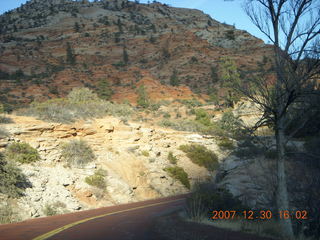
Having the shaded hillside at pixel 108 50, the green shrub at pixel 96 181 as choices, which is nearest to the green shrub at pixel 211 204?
the green shrub at pixel 96 181

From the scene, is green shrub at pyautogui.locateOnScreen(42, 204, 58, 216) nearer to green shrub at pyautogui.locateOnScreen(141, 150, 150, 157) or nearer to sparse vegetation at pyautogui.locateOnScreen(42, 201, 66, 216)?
sparse vegetation at pyautogui.locateOnScreen(42, 201, 66, 216)

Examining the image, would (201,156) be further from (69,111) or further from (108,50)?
(108,50)

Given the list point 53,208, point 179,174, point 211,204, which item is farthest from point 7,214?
point 179,174

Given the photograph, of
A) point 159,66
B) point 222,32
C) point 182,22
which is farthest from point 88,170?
point 182,22

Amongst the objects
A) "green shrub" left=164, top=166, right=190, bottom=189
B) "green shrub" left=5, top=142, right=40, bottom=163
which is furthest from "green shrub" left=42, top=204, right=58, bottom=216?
"green shrub" left=164, top=166, right=190, bottom=189

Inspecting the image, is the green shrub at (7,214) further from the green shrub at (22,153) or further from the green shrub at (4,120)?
the green shrub at (4,120)

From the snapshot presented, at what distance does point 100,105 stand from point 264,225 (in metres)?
25.3

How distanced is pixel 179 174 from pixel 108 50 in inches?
2743

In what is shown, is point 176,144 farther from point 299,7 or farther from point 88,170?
point 299,7

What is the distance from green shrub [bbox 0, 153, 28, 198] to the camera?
13.7 meters

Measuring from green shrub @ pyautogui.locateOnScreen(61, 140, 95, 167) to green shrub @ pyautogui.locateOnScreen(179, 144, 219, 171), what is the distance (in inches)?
416

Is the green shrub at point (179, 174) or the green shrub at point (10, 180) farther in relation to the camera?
the green shrub at point (179, 174)

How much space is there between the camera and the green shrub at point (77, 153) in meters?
20.4

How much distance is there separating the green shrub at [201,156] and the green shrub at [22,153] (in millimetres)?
14721
